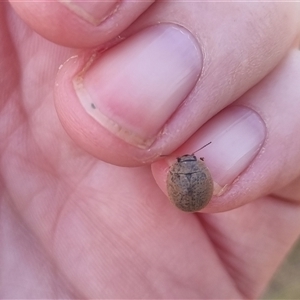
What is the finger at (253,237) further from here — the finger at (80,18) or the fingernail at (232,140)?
the finger at (80,18)

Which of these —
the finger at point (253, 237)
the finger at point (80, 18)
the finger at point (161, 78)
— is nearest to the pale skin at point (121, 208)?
the finger at point (253, 237)

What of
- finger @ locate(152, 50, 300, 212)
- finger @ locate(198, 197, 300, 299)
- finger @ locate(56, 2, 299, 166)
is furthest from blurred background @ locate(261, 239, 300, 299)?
finger @ locate(56, 2, 299, 166)

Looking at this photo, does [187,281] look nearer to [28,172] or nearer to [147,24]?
[28,172]

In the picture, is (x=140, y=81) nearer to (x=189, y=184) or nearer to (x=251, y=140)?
(x=189, y=184)

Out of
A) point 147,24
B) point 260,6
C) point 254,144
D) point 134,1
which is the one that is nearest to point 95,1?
point 134,1

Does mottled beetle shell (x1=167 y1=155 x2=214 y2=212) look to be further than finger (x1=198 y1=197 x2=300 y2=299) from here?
No

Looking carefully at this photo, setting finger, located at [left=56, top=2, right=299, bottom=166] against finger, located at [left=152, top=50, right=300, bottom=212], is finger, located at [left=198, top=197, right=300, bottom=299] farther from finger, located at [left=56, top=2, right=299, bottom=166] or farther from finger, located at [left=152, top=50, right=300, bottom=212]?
finger, located at [left=56, top=2, right=299, bottom=166]

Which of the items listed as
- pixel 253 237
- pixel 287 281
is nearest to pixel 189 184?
pixel 253 237

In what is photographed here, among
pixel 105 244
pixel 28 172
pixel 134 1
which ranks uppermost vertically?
pixel 134 1
